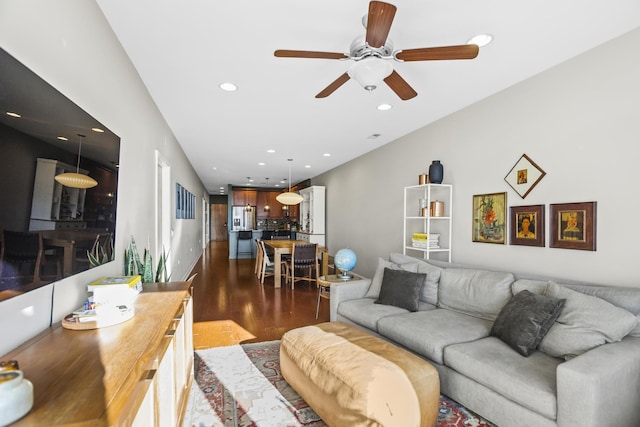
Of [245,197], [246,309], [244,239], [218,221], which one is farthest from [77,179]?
[218,221]

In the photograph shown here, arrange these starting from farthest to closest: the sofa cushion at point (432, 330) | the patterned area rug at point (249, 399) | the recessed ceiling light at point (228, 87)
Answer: the recessed ceiling light at point (228, 87)
the sofa cushion at point (432, 330)
the patterned area rug at point (249, 399)

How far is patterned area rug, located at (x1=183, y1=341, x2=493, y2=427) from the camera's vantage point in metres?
2.03

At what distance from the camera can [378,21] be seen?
156 centimetres

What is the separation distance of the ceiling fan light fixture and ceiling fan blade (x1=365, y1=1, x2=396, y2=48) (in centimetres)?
18

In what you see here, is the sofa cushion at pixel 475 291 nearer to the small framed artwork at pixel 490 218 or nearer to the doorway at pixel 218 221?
the small framed artwork at pixel 490 218

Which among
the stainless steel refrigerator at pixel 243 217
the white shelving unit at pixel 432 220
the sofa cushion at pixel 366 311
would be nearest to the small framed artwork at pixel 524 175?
the white shelving unit at pixel 432 220

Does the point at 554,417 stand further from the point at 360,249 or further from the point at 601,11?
the point at 360,249

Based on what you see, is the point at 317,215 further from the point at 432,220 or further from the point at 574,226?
the point at 574,226

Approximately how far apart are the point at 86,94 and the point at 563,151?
350 cm

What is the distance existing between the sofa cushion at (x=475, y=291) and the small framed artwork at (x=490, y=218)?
539mm

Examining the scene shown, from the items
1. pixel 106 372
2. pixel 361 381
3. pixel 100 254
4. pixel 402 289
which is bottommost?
pixel 361 381

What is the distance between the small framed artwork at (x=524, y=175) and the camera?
2.85 meters

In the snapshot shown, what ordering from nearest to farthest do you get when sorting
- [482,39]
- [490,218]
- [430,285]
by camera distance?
[482,39] < [430,285] < [490,218]

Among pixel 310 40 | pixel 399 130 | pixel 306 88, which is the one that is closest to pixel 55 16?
pixel 310 40
